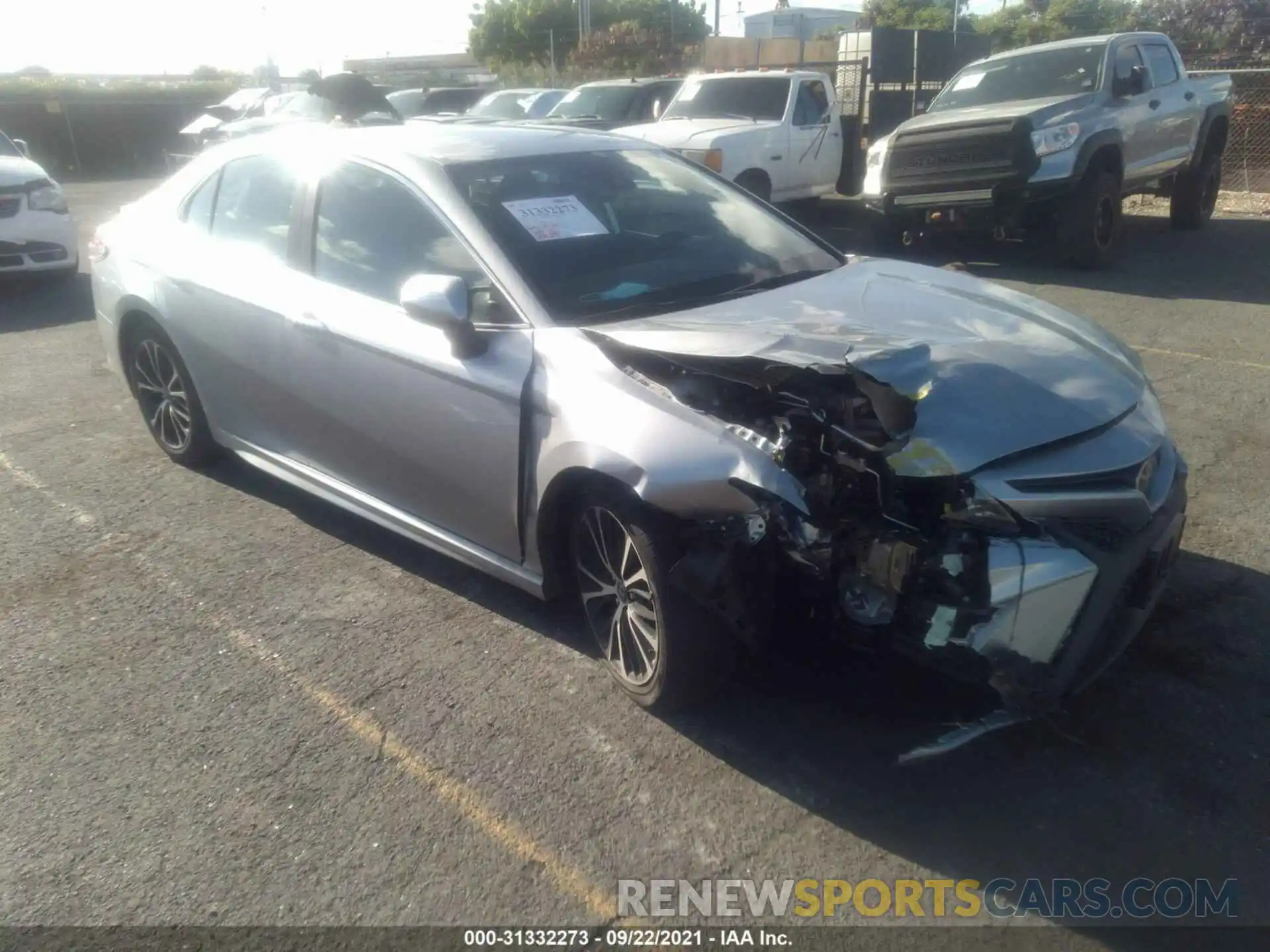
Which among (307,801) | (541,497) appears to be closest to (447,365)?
(541,497)

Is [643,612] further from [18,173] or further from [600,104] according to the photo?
[600,104]

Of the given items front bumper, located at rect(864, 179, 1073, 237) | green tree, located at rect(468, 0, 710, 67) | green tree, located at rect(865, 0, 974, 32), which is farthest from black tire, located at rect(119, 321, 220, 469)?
green tree, located at rect(468, 0, 710, 67)

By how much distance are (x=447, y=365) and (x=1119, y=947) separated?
253 cm

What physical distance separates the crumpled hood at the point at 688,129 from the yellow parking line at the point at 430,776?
805cm

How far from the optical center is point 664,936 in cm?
253

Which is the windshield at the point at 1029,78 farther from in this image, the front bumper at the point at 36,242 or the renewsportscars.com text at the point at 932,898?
the renewsportscars.com text at the point at 932,898

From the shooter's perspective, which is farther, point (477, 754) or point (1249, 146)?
point (1249, 146)

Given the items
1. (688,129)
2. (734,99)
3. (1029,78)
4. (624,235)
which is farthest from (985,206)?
(624,235)

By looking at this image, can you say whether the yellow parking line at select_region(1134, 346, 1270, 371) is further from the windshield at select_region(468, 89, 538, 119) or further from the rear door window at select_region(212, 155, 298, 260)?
the windshield at select_region(468, 89, 538, 119)

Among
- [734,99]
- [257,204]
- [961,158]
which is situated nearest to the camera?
[257,204]

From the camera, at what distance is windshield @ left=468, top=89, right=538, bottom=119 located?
1623 cm

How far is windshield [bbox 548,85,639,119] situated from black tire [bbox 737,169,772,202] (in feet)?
9.09

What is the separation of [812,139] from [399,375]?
10127 millimetres

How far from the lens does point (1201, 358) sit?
22.5ft
